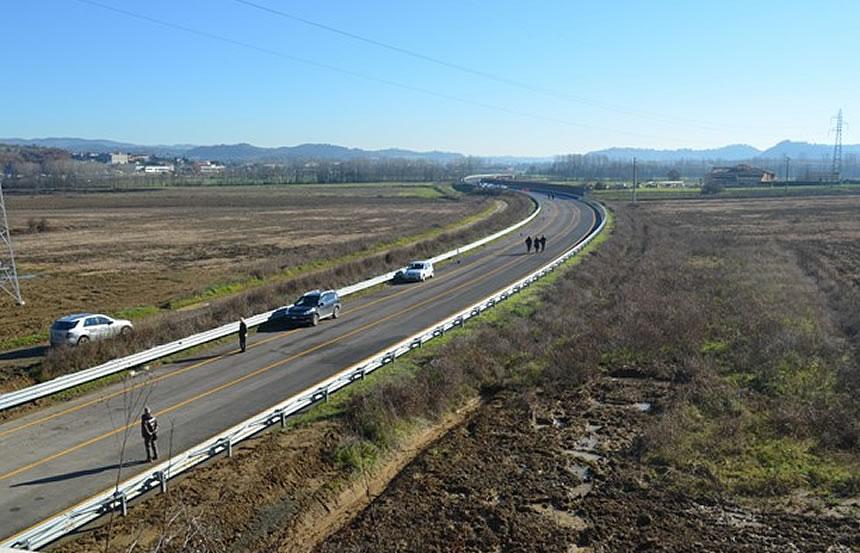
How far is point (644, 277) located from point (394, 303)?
16.3 metres

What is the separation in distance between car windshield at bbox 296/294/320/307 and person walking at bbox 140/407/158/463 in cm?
1531

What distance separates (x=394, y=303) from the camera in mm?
36688

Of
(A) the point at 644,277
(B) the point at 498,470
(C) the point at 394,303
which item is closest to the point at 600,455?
(B) the point at 498,470

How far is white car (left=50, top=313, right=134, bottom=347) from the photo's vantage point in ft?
82.6

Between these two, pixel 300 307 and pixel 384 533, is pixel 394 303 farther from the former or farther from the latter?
pixel 384 533

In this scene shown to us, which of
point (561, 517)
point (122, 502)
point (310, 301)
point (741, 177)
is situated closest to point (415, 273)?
point (310, 301)

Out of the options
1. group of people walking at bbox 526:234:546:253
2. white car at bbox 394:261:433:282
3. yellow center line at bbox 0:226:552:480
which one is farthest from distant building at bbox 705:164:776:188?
yellow center line at bbox 0:226:552:480

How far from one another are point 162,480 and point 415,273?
2981cm

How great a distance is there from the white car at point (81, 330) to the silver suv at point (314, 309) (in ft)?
22.3

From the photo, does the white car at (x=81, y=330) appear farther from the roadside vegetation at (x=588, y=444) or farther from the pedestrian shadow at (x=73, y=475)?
the roadside vegetation at (x=588, y=444)

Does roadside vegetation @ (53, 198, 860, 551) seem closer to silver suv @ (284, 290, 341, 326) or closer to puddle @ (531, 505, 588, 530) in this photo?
puddle @ (531, 505, 588, 530)

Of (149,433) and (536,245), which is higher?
(536,245)

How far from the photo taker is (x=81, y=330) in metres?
25.6

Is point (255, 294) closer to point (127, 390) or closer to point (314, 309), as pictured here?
point (314, 309)
